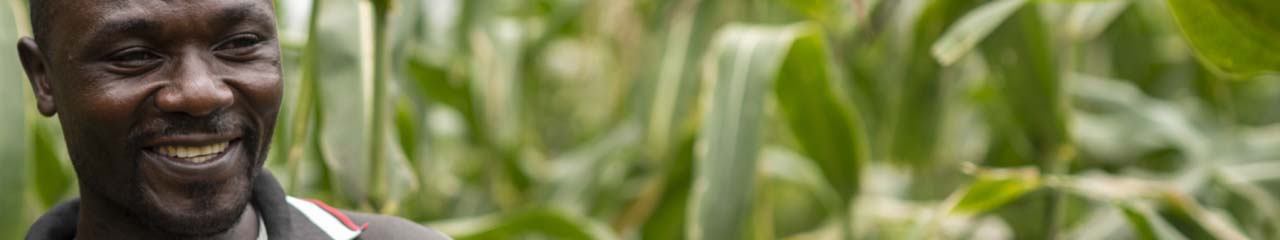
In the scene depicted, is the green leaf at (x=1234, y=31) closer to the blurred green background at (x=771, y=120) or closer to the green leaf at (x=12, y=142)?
the blurred green background at (x=771, y=120)

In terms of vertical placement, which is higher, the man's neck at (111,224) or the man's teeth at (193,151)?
the man's teeth at (193,151)

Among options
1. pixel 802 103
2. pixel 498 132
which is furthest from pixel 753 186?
pixel 498 132

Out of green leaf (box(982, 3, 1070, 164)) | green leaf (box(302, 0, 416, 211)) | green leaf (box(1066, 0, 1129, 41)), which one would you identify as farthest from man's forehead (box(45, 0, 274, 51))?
green leaf (box(1066, 0, 1129, 41))

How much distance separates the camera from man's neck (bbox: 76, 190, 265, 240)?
40 centimetres

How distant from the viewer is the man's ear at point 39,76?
40cm

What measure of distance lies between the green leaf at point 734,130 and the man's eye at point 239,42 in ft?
1.43

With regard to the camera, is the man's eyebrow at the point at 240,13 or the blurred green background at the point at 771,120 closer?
the man's eyebrow at the point at 240,13

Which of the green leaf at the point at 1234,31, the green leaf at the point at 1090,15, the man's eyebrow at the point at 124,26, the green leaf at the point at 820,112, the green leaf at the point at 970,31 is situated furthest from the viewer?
the green leaf at the point at 1090,15

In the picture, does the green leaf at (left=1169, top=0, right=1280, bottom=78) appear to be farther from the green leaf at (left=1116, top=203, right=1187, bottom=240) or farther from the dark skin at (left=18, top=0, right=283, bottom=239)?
the dark skin at (left=18, top=0, right=283, bottom=239)

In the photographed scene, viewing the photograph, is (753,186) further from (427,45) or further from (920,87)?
(427,45)

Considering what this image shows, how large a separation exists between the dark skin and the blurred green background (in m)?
0.09

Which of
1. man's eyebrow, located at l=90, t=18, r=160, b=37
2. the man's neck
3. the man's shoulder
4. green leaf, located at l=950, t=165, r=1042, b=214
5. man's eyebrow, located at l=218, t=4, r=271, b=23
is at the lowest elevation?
green leaf, located at l=950, t=165, r=1042, b=214

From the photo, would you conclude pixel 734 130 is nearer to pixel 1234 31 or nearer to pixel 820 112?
pixel 820 112

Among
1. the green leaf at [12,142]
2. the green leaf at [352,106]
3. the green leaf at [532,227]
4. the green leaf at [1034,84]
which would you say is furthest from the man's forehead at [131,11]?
the green leaf at [1034,84]
